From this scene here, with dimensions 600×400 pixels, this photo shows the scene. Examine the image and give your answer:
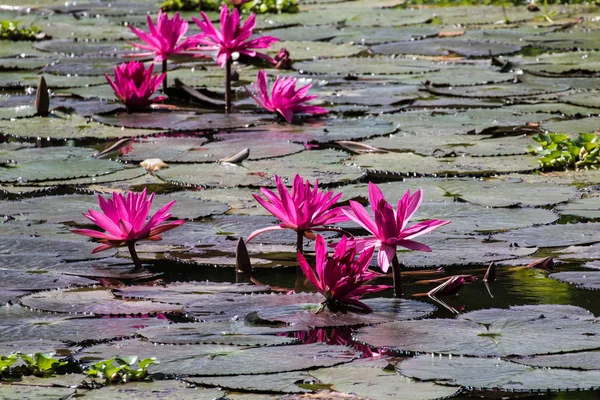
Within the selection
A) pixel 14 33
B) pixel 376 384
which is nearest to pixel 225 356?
pixel 376 384

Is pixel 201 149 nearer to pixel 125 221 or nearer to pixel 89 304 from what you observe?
A: pixel 125 221

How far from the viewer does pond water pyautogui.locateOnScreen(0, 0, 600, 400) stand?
233 centimetres

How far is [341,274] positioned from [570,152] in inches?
73.3

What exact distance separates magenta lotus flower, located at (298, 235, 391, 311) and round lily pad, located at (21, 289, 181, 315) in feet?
1.09

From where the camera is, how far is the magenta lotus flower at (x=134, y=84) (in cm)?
511

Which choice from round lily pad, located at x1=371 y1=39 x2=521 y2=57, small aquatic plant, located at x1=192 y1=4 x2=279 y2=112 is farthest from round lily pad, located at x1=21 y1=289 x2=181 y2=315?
round lily pad, located at x1=371 y1=39 x2=521 y2=57

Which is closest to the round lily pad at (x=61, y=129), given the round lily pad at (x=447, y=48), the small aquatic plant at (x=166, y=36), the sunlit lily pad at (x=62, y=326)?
the small aquatic plant at (x=166, y=36)

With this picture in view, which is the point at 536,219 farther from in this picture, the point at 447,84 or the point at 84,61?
the point at 84,61

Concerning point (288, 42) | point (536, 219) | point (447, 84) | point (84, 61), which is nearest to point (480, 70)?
point (447, 84)

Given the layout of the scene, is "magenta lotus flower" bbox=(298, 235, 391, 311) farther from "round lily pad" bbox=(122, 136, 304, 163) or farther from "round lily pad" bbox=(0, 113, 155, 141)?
"round lily pad" bbox=(0, 113, 155, 141)

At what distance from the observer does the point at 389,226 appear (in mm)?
2713

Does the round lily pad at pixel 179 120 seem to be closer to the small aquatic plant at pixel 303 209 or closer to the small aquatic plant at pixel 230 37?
the small aquatic plant at pixel 230 37

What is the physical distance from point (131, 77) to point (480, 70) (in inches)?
77.1

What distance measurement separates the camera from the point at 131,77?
16.9ft
